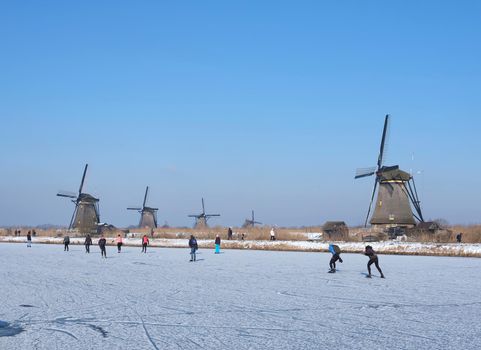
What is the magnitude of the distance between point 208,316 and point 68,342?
273 centimetres

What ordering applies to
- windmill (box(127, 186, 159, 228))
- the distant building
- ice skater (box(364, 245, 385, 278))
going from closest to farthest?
ice skater (box(364, 245, 385, 278)) → the distant building → windmill (box(127, 186, 159, 228))

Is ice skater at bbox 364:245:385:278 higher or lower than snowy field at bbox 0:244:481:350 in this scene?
higher

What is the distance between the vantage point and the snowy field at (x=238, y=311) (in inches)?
296

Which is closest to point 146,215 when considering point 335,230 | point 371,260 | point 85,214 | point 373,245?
point 85,214

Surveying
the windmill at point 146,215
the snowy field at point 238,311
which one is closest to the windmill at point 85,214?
the windmill at point 146,215

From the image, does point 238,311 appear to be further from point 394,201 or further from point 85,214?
point 85,214

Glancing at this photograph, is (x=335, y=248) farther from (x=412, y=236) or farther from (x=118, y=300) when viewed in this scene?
(x=412, y=236)

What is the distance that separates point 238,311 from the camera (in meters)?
10.0

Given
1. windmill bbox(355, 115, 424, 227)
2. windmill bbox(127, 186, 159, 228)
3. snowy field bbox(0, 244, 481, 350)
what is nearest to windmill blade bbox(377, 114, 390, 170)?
windmill bbox(355, 115, 424, 227)

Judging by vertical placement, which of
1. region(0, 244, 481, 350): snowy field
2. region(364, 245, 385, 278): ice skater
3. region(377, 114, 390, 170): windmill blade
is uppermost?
region(377, 114, 390, 170): windmill blade

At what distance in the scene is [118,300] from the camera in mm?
11336

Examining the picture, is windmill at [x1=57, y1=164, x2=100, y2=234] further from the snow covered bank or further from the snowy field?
the snowy field

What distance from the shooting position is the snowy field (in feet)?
24.7

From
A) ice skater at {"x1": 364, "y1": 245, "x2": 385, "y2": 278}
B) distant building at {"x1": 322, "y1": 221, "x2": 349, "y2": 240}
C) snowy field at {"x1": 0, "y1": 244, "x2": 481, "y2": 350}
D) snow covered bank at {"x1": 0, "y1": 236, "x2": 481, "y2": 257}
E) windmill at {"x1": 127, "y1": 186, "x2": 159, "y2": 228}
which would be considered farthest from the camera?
windmill at {"x1": 127, "y1": 186, "x2": 159, "y2": 228}
